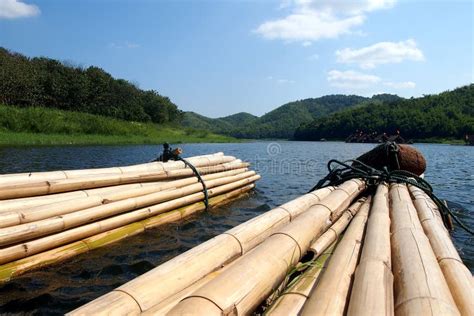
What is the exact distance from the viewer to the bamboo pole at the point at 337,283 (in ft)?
9.48

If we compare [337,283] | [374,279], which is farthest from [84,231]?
[374,279]

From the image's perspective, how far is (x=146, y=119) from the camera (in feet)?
Answer: 291

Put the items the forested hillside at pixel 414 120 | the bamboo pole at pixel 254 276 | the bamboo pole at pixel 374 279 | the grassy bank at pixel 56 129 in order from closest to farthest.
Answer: the bamboo pole at pixel 254 276
the bamboo pole at pixel 374 279
the grassy bank at pixel 56 129
the forested hillside at pixel 414 120

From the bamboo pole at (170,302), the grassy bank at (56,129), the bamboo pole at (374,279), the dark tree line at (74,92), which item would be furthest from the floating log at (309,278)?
the dark tree line at (74,92)

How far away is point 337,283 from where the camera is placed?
3330 millimetres

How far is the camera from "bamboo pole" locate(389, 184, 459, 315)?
8.63 ft

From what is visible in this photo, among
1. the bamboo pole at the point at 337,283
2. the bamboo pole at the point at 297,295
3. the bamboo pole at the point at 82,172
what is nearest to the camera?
the bamboo pole at the point at 337,283

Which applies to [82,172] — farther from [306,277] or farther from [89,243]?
[306,277]

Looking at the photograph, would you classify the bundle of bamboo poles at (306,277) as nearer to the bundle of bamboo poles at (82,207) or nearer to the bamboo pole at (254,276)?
the bamboo pole at (254,276)

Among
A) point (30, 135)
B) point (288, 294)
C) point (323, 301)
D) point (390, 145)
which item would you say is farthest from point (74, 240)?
point (30, 135)

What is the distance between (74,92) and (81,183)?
75.2 metres

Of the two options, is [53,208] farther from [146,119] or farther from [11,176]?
[146,119]

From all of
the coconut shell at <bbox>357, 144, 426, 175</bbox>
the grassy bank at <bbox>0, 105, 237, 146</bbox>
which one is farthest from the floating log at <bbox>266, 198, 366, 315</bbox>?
the grassy bank at <bbox>0, 105, 237, 146</bbox>

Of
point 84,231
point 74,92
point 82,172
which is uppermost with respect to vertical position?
point 74,92
